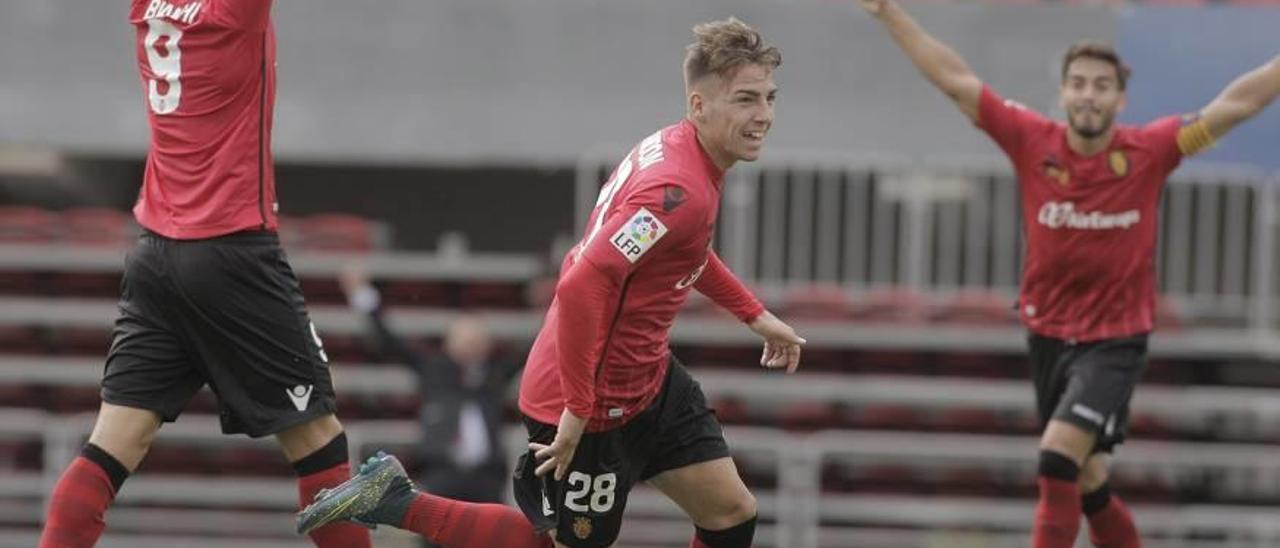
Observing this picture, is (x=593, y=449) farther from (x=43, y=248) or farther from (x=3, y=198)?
(x=3, y=198)

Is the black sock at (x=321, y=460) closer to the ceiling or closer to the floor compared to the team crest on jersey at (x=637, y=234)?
closer to the floor

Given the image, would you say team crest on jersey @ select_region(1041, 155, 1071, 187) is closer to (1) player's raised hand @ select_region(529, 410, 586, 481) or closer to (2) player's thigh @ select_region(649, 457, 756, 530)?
(2) player's thigh @ select_region(649, 457, 756, 530)

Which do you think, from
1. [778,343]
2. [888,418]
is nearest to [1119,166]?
[778,343]

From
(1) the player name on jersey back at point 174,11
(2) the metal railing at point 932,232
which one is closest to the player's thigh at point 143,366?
(1) the player name on jersey back at point 174,11

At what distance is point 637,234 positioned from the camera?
20.2 feet

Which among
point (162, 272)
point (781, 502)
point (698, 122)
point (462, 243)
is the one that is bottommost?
point (781, 502)

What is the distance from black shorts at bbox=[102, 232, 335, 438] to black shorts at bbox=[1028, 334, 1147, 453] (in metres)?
3.22

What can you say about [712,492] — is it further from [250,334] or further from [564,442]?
[250,334]

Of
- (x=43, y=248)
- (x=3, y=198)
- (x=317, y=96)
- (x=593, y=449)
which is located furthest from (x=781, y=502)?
(x=3, y=198)

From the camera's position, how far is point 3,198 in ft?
61.2

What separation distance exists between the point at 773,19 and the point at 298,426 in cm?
859

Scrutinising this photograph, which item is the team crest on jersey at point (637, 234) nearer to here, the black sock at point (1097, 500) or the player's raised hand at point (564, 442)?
the player's raised hand at point (564, 442)

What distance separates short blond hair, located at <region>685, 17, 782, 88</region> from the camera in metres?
6.39

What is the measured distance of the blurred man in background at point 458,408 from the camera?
12625 mm
